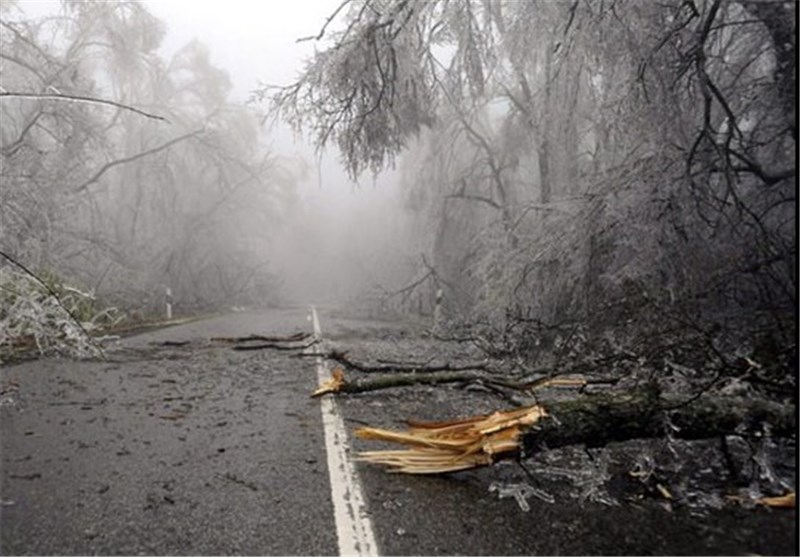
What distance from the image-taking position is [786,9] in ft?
20.4

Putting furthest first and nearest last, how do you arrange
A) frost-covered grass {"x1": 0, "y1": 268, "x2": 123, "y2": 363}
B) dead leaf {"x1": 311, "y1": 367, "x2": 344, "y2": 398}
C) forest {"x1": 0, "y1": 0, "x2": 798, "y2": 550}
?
dead leaf {"x1": 311, "y1": 367, "x2": 344, "y2": 398} < frost-covered grass {"x1": 0, "y1": 268, "x2": 123, "y2": 363} < forest {"x1": 0, "y1": 0, "x2": 798, "y2": 550}

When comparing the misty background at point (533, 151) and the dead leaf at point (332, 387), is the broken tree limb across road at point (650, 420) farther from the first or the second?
the dead leaf at point (332, 387)

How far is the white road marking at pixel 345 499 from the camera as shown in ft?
9.12

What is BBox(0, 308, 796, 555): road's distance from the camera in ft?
9.21

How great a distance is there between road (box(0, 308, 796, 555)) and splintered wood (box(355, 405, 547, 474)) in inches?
4.3

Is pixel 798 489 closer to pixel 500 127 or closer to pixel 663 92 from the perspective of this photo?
pixel 663 92

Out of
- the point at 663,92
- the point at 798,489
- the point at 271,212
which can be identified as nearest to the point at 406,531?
the point at 798,489

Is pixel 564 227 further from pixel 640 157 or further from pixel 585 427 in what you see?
pixel 585 427

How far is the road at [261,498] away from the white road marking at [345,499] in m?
0.01

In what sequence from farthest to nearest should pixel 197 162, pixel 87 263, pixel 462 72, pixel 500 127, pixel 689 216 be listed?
pixel 197 162 < pixel 500 127 < pixel 87 263 < pixel 462 72 < pixel 689 216

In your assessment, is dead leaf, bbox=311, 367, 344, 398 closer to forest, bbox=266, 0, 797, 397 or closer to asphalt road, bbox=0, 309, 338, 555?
asphalt road, bbox=0, 309, 338, 555

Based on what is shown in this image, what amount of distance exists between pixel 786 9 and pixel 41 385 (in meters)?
8.66

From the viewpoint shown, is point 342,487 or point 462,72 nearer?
point 342,487

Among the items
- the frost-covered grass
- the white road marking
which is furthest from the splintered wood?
the frost-covered grass
